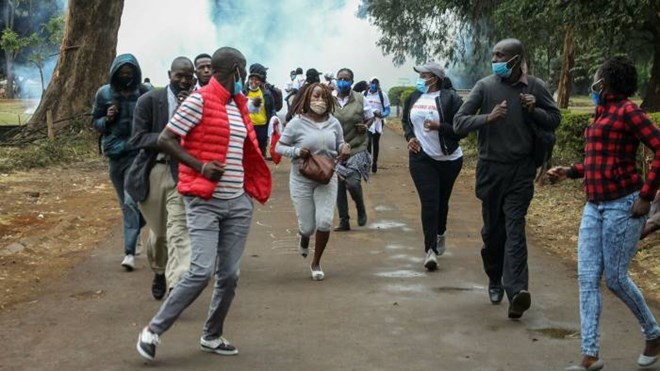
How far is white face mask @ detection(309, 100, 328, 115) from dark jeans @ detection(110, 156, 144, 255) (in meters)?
1.60

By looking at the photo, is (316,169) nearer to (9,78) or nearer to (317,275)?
(317,275)

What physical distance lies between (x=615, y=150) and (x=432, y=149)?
11.2 ft

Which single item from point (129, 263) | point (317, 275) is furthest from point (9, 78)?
point (317, 275)

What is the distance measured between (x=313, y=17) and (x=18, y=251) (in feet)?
150

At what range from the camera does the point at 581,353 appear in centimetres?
610

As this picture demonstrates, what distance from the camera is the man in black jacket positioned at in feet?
23.9

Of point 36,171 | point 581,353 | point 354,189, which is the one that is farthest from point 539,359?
point 36,171

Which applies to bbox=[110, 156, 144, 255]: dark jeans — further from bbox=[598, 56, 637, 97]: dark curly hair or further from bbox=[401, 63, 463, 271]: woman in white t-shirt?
bbox=[598, 56, 637, 97]: dark curly hair

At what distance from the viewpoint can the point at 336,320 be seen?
23.8 feet

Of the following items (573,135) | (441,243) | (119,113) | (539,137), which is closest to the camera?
(539,137)

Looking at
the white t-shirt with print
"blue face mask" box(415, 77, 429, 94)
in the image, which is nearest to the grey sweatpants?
the white t-shirt with print

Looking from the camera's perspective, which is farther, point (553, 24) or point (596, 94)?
point (553, 24)

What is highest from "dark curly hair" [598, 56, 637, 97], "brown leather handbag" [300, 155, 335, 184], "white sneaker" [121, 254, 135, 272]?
"dark curly hair" [598, 56, 637, 97]

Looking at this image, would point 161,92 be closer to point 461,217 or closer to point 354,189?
point 354,189
